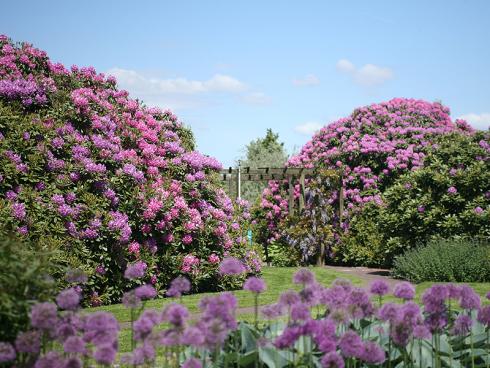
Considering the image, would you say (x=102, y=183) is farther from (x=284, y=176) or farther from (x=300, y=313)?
(x=284, y=176)

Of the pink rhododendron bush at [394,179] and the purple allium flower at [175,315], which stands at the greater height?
the pink rhododendron bush at [394,179]

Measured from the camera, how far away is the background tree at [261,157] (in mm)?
24000

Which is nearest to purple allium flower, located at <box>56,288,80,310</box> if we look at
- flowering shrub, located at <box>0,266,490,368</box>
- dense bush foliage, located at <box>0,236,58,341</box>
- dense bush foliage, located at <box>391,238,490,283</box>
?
flowering shrub, located at <box>0,266,490,368</box>

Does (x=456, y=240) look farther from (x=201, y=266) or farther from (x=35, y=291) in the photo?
(x=35, y=291)

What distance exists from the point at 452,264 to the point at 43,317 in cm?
924

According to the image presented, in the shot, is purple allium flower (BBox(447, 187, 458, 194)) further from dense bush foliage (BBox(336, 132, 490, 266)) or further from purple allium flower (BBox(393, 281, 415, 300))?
purple allium flower (BBox(393, 281, 415, 300))

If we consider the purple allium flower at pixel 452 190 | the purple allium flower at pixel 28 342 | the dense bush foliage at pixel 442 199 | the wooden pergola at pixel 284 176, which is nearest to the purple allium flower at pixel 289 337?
the purple allium flower at pixel 28 342

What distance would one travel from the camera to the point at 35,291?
3.06 metres

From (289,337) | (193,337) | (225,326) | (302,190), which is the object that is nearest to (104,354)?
(193,337)

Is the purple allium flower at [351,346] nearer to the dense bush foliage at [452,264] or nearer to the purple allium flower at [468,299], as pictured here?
the purple allium flower at [468,299]

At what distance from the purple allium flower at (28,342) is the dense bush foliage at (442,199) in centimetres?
1051

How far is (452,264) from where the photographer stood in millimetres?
10727

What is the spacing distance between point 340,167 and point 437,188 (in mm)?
4504

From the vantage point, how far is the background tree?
78.7ft
